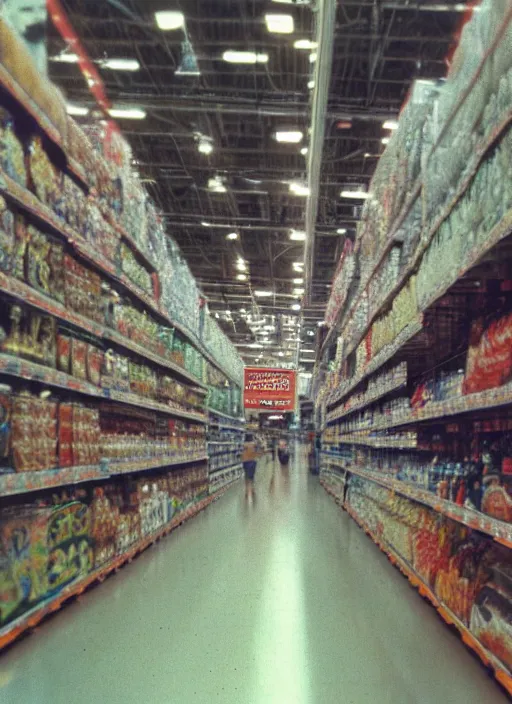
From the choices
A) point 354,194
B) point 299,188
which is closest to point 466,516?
point 299,188

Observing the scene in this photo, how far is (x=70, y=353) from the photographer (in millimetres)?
2797

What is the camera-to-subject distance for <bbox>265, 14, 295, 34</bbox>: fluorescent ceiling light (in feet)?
18.6

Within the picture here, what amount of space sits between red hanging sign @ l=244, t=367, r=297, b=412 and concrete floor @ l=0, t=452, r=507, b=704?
1122cm

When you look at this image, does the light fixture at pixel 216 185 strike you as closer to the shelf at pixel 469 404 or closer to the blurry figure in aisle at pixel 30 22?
the blurry figure in aisle at pixel 30 22

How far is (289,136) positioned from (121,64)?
2.50 meters

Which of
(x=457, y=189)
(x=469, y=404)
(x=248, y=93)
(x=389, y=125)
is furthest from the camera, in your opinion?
(x=389, y=125)

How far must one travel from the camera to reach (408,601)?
2881 millimetres

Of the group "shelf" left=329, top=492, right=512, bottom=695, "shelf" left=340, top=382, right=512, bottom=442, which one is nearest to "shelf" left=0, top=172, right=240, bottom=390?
"shelf" left=340, top=382, right=512, bottom=442

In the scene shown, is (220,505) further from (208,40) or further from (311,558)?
(208,40)

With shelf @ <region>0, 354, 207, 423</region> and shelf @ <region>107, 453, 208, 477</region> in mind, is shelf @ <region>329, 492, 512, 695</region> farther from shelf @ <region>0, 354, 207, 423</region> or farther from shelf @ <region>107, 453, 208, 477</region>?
shelf @ <region>0, 354, 207, 423</region>

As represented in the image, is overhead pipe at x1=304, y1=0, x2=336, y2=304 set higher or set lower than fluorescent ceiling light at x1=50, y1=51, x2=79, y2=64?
lower

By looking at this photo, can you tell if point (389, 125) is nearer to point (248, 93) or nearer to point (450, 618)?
point (248, 93)

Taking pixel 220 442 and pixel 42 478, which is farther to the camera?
pixel 220 442

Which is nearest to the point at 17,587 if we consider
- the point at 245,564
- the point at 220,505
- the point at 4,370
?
the point at 4,370
